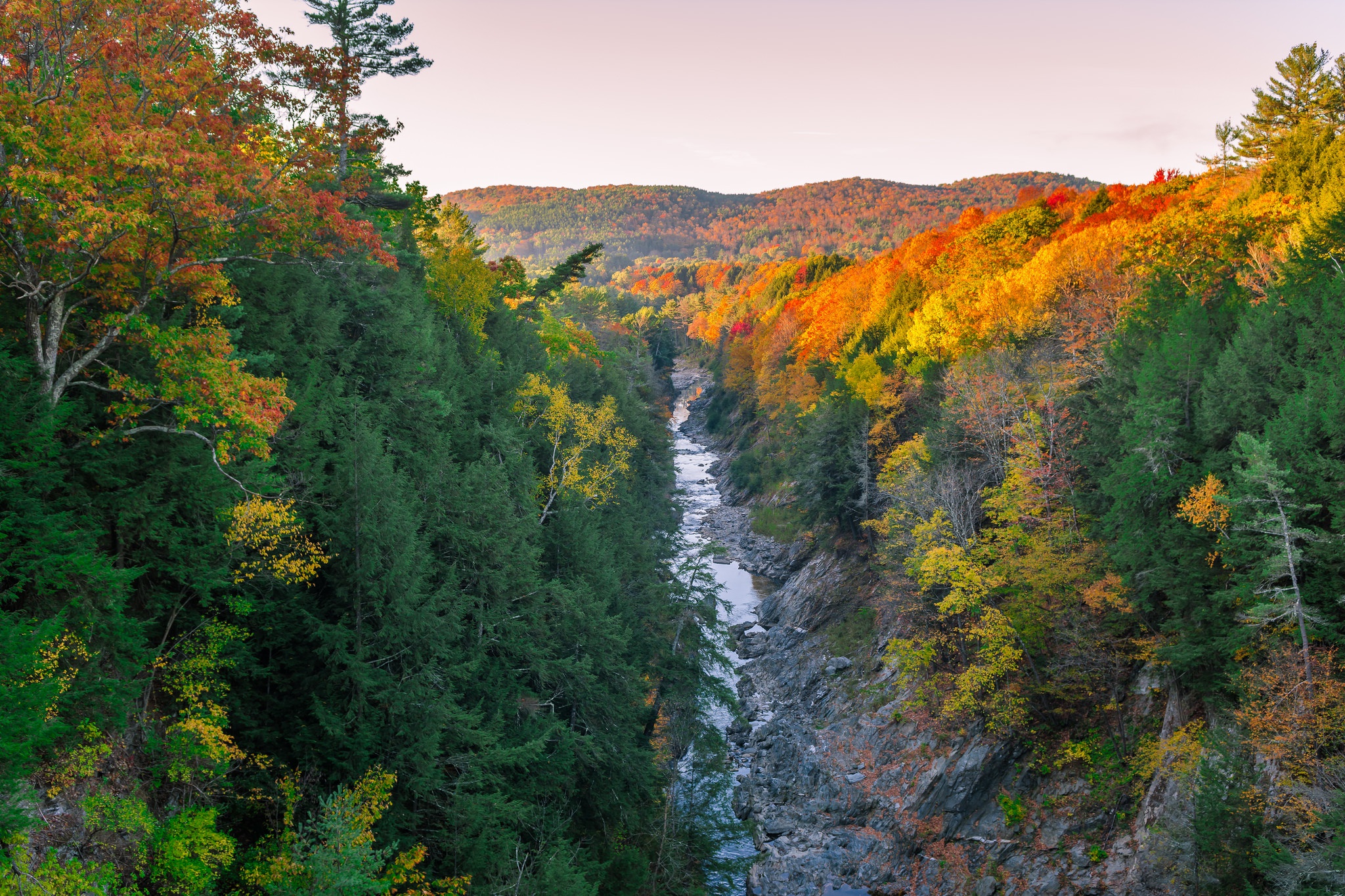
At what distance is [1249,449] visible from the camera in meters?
15.7

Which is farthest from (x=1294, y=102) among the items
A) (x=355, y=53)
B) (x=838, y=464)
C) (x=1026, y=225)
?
(x=355, y=53)

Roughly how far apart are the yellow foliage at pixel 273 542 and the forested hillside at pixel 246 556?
0.26 feet

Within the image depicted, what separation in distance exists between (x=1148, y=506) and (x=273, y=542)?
23362 mm

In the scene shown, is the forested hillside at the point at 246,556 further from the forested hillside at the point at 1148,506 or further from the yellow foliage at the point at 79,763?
the forested hillside at the point at 1148,506

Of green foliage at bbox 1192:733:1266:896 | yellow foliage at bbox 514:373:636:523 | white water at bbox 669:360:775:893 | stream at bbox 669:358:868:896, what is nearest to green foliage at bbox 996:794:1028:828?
stream at bbox 669:358:868:896

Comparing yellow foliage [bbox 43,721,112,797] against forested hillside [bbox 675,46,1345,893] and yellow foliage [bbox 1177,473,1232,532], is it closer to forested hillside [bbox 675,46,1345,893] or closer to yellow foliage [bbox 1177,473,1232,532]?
forested hillside [bbox 675,46,1345,893]

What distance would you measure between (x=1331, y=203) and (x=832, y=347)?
3511 cm

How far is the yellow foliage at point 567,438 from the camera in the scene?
2752 centimetres

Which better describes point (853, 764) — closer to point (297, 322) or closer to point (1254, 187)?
point (297, 322)

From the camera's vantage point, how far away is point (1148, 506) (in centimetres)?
1983

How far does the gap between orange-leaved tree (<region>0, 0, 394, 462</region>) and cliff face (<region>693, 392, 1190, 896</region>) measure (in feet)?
73.8

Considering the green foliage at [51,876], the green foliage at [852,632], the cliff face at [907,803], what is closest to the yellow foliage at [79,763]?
the green foliage at [51,876]

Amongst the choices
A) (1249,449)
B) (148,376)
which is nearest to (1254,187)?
(1249,449)

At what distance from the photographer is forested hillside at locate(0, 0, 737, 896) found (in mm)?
10000
